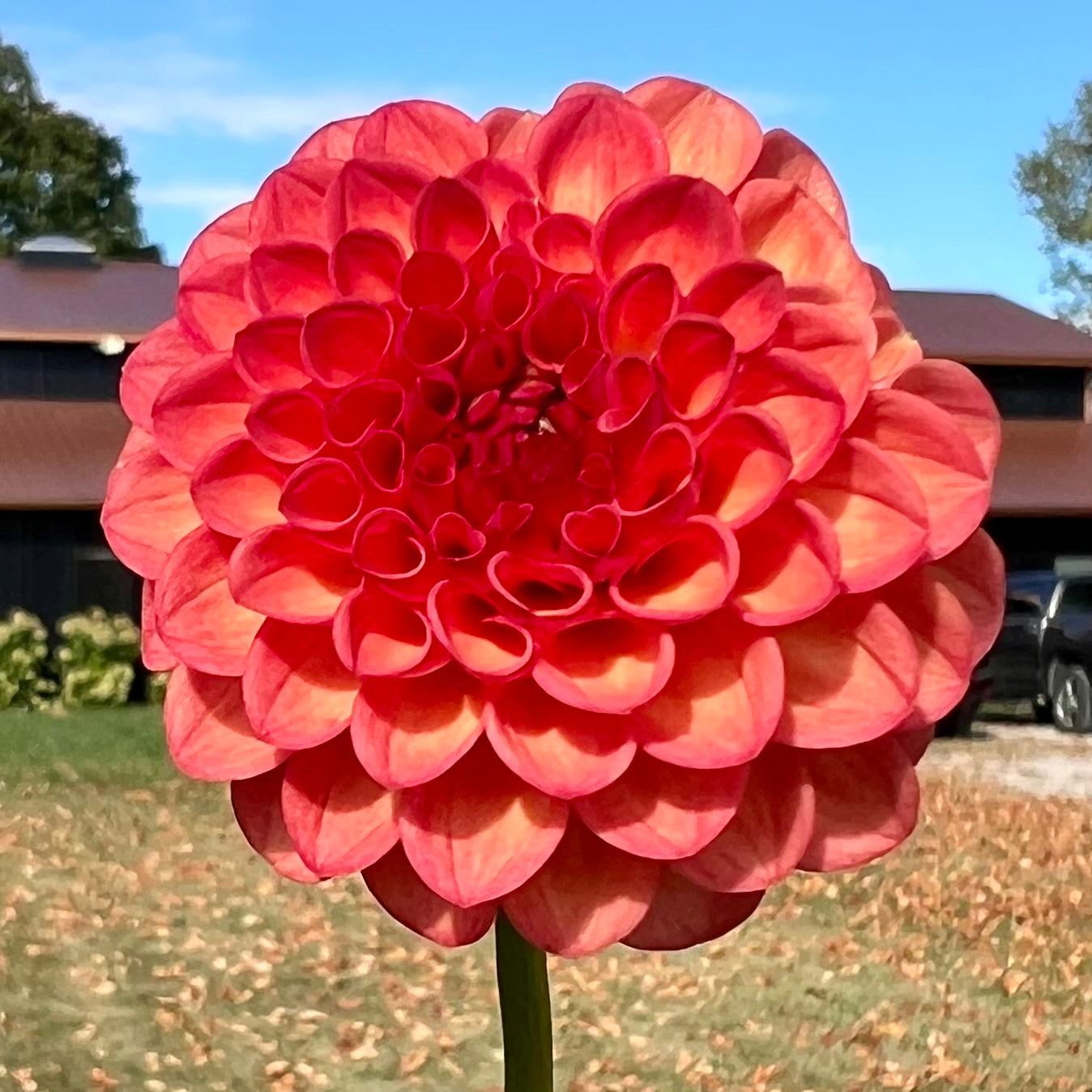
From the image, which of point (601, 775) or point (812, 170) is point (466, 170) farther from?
point (601, 775)

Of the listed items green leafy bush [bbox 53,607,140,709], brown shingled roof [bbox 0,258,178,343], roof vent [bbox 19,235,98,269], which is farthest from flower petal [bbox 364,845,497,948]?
roof vent [bbox 19,235,98,269]

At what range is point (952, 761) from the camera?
1087cm

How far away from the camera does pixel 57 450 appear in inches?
571

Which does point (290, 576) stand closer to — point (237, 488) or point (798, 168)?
point (237, 488)

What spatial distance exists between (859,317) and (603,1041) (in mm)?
4901

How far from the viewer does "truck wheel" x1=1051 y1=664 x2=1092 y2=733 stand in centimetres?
1236

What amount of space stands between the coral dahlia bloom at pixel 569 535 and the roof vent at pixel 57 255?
17169mm

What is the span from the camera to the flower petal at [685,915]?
2.34ft

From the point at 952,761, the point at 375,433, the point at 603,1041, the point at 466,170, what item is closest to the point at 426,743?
the point at 375,433

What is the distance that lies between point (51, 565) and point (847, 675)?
1393 centimetres

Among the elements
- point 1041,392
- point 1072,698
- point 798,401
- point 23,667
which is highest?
point 1041,392

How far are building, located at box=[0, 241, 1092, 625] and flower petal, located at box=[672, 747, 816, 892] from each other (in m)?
12.6

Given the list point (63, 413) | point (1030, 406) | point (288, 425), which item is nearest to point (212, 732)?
point (288, 425)

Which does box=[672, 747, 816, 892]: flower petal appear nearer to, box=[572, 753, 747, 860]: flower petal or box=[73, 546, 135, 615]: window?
box=[572, 753, 747, 860]: flower petal
